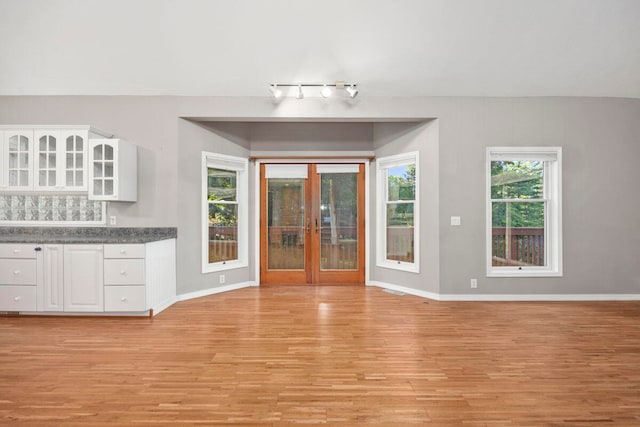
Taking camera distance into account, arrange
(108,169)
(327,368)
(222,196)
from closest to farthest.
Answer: (327,368) → (108,169) → (222,196)

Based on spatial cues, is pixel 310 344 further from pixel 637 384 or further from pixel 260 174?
pixel 260 174

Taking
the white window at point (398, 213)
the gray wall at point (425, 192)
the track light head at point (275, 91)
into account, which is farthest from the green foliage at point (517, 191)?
the track light head at point (275, 91)

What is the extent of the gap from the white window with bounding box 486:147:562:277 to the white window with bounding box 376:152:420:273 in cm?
101

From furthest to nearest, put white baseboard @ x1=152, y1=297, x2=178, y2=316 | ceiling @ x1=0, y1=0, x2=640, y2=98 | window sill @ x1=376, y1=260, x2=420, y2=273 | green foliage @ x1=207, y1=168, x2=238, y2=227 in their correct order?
green foliage @ x1=207, y1=168, x2=238, y2=227
window sill @ x1=376, y1=260, x2=420, y2=273
white baseboard @ x1=152, y1=297, x2=178, y2=316
ceiling @ x1=0, y1=0, x2=640, y2=98

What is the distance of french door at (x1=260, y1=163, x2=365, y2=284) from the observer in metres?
5.62

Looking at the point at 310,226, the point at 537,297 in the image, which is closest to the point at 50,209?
the point at 310,226

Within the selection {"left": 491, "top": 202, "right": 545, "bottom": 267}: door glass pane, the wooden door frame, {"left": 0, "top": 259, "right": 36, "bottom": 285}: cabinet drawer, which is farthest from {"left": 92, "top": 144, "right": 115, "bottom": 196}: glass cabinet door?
{"left": 491, "top": 202, "right": 545, "bottom": 267}: door glass pane

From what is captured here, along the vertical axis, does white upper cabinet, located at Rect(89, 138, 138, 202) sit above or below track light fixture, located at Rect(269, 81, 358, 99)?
below

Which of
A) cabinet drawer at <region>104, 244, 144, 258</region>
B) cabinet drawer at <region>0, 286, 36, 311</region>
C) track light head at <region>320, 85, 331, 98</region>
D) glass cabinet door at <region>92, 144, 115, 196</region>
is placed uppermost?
track light head at <region>320, 85, 331, 98</region>

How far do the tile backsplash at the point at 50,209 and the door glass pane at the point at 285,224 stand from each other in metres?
2.41

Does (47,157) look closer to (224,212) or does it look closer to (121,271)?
(121,271)

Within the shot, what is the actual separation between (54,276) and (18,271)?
41cm

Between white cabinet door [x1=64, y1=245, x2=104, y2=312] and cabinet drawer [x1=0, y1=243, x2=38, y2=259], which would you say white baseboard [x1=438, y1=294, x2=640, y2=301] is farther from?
cabinet drawer [x1=0, y1=243, x2=38, y2=259]

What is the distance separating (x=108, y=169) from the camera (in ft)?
13.5
